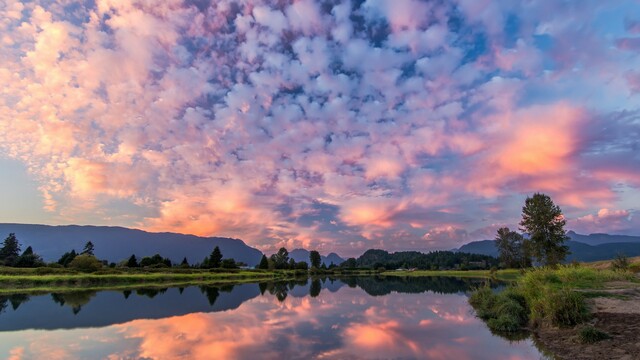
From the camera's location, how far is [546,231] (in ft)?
179

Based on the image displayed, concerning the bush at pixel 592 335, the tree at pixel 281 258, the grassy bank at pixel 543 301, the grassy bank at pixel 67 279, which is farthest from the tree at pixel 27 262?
the tree at pixel 281 258

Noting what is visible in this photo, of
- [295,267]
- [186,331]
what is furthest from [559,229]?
[295,267]

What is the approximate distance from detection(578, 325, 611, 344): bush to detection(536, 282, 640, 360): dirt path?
27 cm

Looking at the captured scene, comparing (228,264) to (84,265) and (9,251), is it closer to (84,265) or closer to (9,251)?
(84,265)

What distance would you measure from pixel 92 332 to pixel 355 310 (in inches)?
925

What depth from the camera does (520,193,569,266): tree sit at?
177 ft

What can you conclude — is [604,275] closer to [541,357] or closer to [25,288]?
[541,357]

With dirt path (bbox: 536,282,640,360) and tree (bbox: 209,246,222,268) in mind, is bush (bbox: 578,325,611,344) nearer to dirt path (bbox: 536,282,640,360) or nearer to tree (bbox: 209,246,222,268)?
dirt path (bbox: 536,282,640,360)

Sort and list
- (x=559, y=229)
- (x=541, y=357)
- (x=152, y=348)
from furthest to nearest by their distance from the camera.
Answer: (x=559, y=229), (x=152, y=348), (x=541, y=357)

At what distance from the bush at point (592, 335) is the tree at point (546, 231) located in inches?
1662

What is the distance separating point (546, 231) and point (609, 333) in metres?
42.7

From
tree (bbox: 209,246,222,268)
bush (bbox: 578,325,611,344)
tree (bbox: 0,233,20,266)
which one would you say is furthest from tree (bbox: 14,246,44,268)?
bush (bbox: 578,325,611,344)

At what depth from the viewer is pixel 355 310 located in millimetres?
36469

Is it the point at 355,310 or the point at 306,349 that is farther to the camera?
the point at 355,310
